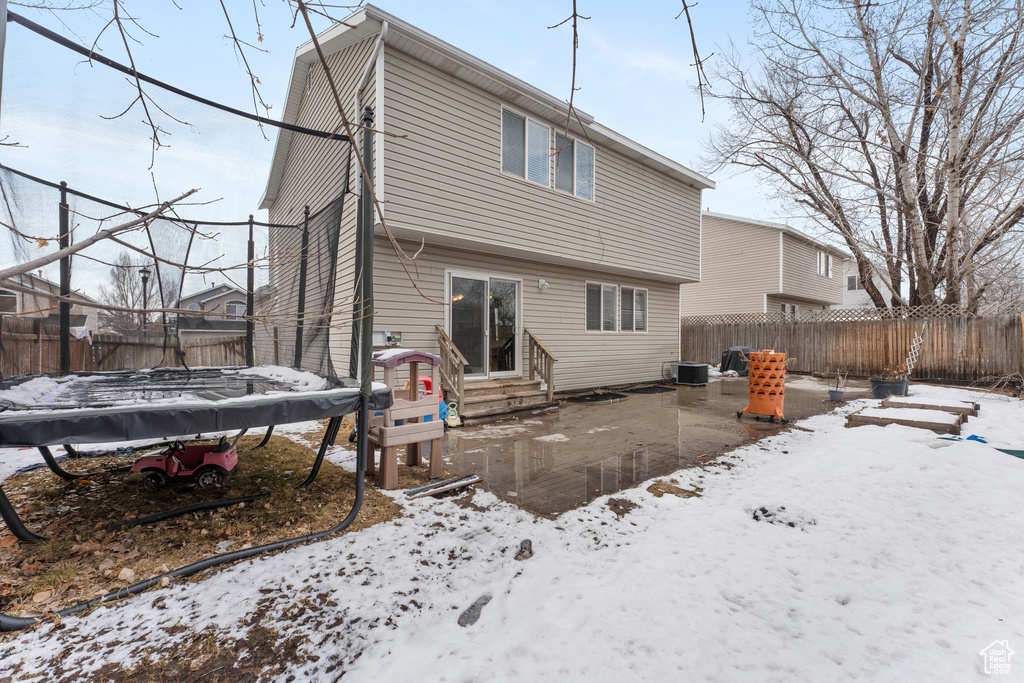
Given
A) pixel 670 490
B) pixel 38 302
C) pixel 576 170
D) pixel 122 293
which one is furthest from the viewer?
pixel 576 170

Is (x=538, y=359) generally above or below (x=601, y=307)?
below

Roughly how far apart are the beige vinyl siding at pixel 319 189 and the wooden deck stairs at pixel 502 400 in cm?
198

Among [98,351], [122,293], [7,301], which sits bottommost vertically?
[98,351]

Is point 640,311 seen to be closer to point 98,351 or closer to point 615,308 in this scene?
point 615,308

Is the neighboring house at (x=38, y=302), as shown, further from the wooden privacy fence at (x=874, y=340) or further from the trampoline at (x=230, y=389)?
the wooden privacy fence at (x=874, y=340)

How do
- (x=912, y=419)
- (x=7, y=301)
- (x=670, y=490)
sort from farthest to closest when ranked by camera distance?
(x=912, y=419) < (x=670, y=490) < (x=7, y=301)

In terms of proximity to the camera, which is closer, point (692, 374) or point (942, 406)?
point (942, 406)

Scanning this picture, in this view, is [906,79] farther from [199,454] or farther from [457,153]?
[199,454]

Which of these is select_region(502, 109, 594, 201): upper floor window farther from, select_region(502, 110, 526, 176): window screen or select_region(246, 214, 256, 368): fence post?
select_region(246, 214, 256, 368): fence post

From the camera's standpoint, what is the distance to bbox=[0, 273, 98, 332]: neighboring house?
2.74m

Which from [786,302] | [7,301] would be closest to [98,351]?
[7,301]

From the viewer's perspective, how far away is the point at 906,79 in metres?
10.2

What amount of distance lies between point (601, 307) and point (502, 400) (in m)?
4.03

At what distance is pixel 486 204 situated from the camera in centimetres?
698
